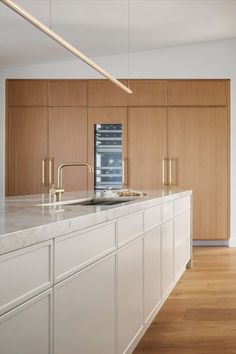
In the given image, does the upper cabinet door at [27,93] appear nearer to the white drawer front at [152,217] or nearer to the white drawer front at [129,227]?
the white drawer front at [152,217]

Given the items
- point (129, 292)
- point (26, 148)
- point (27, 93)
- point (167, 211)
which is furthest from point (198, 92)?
point (129, 292)

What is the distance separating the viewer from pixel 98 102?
6.87m

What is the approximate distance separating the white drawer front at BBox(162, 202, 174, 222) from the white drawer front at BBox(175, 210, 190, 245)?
28cm

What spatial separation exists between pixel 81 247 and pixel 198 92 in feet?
17.8

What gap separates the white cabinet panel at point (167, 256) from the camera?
3.66 metres

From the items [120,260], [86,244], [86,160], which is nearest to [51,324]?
[86,244]

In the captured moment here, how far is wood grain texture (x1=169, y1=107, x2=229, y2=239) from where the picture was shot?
6879 millimetres

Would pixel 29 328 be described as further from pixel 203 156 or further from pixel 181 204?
pixel 203 156

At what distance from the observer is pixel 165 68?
22.6 ft

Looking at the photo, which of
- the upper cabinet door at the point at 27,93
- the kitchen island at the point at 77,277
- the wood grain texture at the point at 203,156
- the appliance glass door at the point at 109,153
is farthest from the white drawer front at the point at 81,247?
the upper cabinet door at the point at 27,93

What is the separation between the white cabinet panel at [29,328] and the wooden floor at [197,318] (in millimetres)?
1423

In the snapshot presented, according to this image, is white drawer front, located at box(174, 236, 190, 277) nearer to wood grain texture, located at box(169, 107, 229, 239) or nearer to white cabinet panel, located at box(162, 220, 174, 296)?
white cabinet panel, located at box(162, 220, 174, 296)

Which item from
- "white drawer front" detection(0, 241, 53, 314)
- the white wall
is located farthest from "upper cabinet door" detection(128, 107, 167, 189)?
"white drawer front" detection(0, 241, 53, 314)

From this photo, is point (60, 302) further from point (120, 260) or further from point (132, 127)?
point (132, 127)
